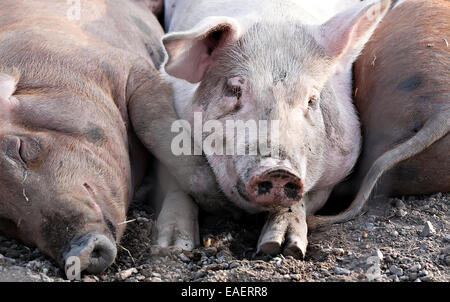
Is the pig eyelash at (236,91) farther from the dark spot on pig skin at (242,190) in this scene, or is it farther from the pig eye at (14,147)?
the pig eye at (14,147)

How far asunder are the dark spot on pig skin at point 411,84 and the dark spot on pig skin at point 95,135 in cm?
168

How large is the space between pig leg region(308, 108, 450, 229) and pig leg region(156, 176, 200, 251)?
2.06ft

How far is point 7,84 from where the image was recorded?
3846 mm

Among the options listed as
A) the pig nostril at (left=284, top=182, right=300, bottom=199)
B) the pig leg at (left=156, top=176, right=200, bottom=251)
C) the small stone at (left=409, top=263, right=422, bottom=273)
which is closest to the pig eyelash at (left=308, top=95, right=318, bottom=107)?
the pig nostril at (left=284, top=182, right=300, bottom=199)

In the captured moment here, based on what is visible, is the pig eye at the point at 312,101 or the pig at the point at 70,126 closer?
the pig at the point at 70,126

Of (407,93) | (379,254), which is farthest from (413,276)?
(407,93)

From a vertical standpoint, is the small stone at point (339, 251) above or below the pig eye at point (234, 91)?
below

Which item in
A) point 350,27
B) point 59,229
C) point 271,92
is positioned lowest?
point 59,229

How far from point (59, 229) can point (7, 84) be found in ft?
3.20

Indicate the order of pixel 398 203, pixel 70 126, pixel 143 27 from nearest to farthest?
pixel 70 126, pixel 398 203, pixel 143 27

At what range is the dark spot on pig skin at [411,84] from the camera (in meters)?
4.28

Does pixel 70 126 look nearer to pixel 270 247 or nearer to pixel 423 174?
pixel 270 247

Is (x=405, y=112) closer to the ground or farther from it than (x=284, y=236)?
farther from it

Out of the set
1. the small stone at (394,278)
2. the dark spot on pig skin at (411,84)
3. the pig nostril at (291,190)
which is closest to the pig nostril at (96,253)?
the pig nostril at (291,190)
